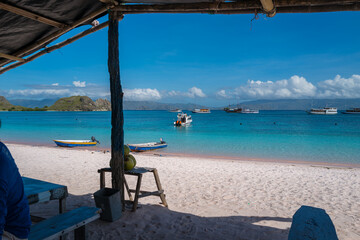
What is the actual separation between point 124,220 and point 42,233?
5.51 feet

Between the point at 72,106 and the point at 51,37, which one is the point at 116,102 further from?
the point at 72,106

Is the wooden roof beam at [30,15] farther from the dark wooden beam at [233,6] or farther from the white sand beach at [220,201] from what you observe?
the white sand beach at [220,201]

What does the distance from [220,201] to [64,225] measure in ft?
10.5

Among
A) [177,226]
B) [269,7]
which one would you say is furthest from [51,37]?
[177,226]

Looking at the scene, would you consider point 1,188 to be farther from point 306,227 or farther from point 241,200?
point 241,200

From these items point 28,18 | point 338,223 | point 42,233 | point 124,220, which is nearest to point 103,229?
point 124,220

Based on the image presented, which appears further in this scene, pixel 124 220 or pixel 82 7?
pixel 124 220

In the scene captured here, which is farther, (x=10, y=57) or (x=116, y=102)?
(x=10, y=57)

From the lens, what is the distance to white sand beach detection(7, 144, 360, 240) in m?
3.41

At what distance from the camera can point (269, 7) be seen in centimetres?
264

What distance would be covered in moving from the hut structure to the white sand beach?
0.83 meters

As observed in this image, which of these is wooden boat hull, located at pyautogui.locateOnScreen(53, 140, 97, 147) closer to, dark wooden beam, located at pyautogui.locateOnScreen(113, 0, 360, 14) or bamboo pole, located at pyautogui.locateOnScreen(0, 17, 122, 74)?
bamboo pole, located at pyautogui.locateOnScreen(0, 17, 122, 74)

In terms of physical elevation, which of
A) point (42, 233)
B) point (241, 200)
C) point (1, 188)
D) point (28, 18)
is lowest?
point (241, 200)

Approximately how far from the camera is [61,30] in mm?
3832
